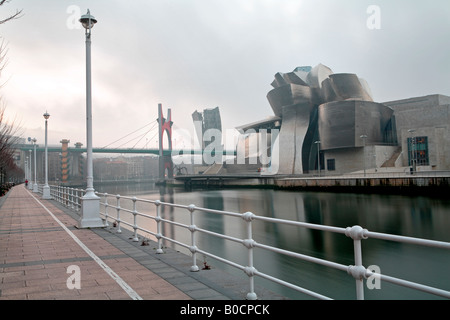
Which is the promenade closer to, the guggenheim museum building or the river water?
the river water

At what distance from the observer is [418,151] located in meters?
49.9

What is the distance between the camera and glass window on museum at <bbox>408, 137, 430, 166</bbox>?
161 ft

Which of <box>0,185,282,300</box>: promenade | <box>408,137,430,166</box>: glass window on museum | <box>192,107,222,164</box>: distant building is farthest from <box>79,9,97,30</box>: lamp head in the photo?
<box>192,107,222,164</box>: distant building

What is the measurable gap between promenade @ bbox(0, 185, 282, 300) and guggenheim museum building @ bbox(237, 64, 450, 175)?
145 feet

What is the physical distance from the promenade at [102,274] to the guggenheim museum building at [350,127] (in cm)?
4419

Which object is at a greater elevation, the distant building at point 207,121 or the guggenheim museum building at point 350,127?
the distant building at point 207,121

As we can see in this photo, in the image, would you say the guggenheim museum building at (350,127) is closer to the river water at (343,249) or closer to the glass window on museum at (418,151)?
the glass window on museum at (418,151)

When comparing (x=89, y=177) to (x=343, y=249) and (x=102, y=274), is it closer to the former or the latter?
(x=102, y=274)

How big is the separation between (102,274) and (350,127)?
55.2 m

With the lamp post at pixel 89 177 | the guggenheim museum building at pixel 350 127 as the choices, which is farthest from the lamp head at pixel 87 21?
the guggenheim museum building at pixel 350 127

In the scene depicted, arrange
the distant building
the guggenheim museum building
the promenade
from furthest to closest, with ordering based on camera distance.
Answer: the distant building, the guggenheim museum building, the promenade

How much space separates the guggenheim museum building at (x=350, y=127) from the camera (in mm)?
50156

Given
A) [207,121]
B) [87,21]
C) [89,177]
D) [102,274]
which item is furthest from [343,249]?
[207,121]
